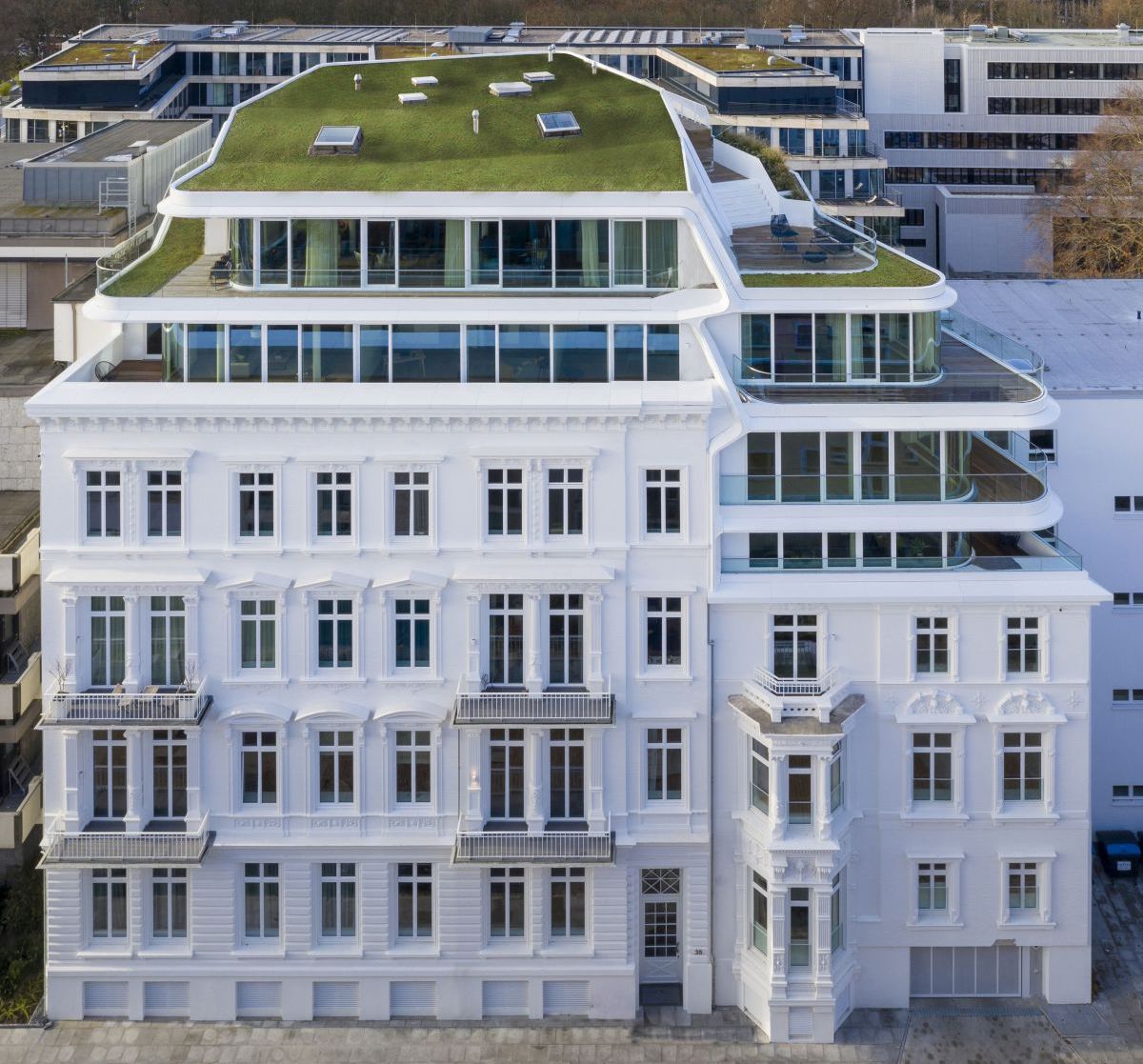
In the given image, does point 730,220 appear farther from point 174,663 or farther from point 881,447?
point 174,663

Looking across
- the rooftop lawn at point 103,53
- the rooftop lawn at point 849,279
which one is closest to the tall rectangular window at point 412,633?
the rooftop lawn at point 849,279

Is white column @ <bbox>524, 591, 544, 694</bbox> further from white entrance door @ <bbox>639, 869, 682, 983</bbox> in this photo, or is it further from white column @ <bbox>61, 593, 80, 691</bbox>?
white column @ <bbox>61, 593, 80, 691</bbox>

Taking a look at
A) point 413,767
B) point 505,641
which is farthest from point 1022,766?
point 413,767

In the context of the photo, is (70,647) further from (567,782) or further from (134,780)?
(567,782)

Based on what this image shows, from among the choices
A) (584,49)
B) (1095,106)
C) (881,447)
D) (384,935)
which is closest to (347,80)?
(881,447)

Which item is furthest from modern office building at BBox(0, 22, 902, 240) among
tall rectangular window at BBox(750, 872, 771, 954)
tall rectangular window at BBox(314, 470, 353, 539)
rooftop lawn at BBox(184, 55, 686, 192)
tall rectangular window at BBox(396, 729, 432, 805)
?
tall rectangular window at BBox(396, 729, 432, 805)

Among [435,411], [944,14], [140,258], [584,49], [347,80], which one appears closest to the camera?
[435,411]

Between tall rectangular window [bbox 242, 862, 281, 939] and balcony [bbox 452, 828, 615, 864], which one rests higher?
balcony [bbox 452, 828, 615, 864]
